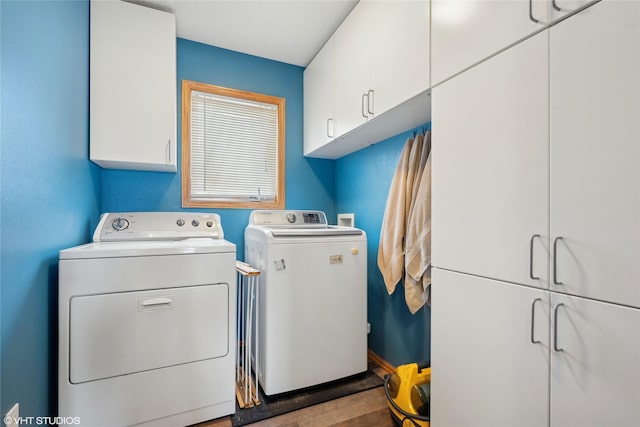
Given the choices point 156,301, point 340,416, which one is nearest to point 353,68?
point 156,301

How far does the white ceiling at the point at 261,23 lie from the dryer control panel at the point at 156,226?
135 centimetres

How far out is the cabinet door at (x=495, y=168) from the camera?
909 mm

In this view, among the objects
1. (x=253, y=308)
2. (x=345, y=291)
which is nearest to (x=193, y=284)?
(x=253, y=308)

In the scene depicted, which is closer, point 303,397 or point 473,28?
point 473,28

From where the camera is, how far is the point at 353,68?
1.87m

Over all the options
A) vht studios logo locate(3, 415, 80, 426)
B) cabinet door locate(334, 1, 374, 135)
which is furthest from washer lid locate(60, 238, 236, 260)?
cabinet door locate(334, 1, 374, 135)

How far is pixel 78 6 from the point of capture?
5.09ft

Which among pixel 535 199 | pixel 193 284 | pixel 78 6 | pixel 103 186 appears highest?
pixel 78 6

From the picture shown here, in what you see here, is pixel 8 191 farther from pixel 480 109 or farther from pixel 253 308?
pixel 480 109

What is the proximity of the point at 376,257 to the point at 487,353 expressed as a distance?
4.05 feet

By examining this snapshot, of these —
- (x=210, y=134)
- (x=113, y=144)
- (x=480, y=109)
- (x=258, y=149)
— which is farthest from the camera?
(x=258, y=149)

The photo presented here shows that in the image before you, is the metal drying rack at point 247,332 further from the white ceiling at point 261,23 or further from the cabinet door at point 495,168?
the white ceiling at point 261,23

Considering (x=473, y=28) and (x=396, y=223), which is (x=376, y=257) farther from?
(x=473, y=28)

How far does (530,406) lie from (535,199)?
66cm
